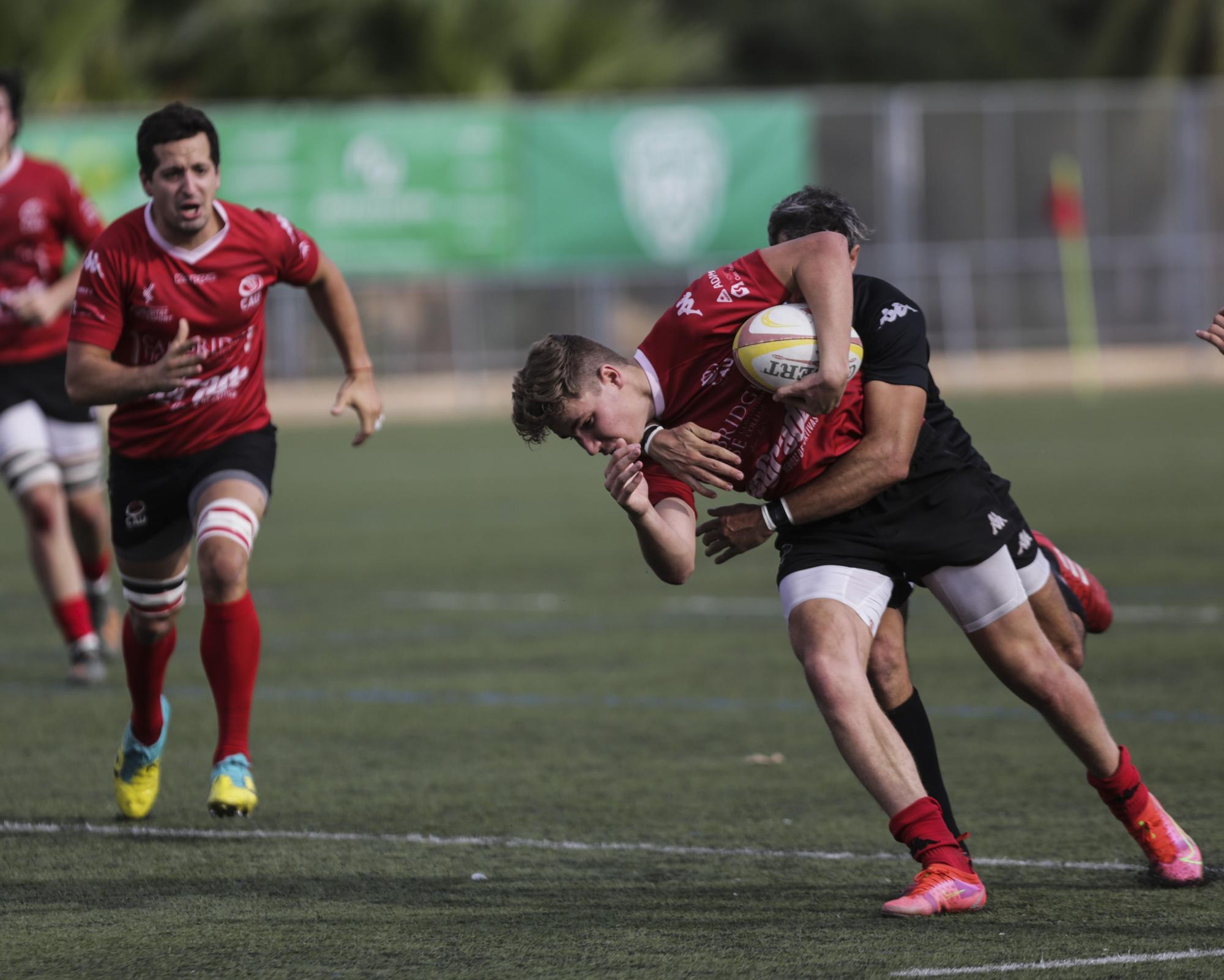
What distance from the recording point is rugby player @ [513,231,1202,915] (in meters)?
4.95

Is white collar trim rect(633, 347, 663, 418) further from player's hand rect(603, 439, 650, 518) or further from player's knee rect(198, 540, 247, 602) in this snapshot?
player's knee rect(198, 540, 247, 602)

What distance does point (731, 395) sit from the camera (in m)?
5.12

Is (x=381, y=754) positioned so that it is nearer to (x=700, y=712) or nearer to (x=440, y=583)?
(x=700, y=712)

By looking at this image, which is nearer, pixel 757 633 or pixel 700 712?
pixel 700 712

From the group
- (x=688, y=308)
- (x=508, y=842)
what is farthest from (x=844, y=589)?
(x=508, y=842)

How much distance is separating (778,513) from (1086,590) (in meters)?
1.36

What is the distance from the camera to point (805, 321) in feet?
16.4

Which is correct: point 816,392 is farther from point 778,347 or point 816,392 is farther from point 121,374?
point 121,374

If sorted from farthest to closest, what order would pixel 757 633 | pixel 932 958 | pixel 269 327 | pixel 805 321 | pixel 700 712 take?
pixel 269 327 → pixel 757 633 → pixel 700 712 → pixel 805 321 → pixel 932 958

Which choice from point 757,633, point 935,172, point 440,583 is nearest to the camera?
point 757,633

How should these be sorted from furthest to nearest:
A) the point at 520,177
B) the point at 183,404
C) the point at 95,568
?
the point at 520,177, the point at 95,568, the point at 183,404

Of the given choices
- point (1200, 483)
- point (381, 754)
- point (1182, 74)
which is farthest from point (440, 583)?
point (1182, 74)

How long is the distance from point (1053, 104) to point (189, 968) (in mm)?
30484

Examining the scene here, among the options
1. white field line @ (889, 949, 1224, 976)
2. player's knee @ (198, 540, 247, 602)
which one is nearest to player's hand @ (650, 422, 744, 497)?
white field line @ (889, 949, 1224, 976)
